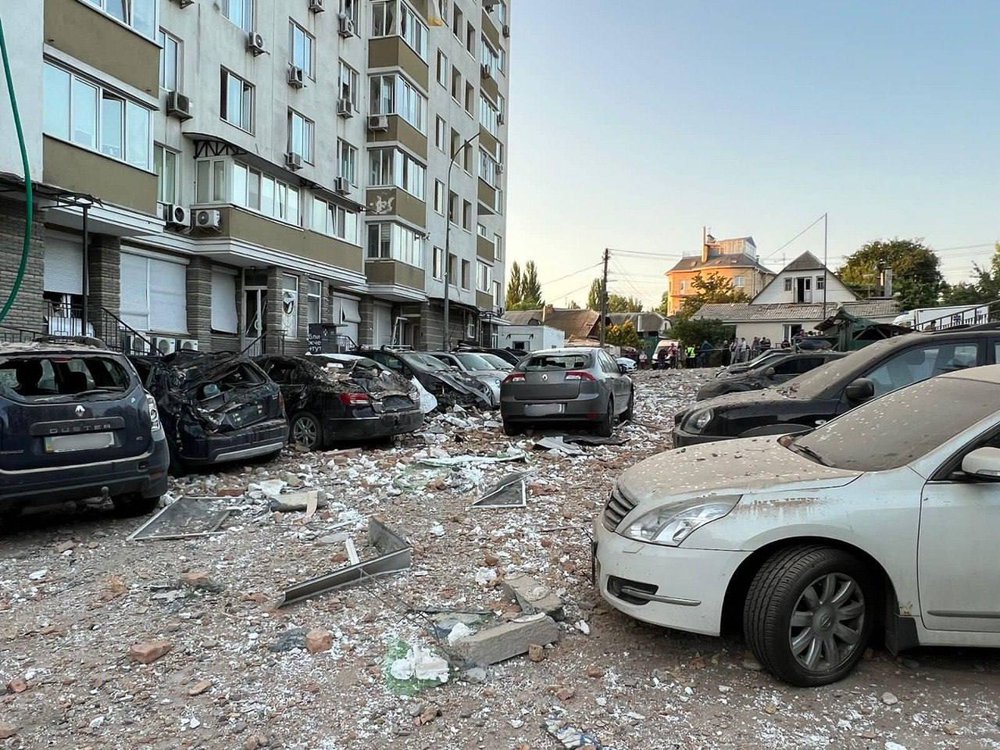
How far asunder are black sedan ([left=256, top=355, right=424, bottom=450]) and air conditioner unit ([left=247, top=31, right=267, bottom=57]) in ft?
44.9

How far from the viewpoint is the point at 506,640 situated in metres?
3.65

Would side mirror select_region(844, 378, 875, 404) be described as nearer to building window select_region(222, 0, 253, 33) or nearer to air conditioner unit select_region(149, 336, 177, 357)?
air conditioner unit select_region(149, 336, 177, 357)

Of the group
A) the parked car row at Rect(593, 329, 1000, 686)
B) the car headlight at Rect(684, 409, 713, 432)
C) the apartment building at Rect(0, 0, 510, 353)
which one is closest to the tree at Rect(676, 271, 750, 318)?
the apartment building at Rect(0, 0, 510, 353)

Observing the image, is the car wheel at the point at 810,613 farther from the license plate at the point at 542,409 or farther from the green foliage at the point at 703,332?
the green foliage at the point at 703,332

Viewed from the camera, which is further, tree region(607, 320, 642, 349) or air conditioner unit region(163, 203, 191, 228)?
tree region(607, 320, 642, 349)

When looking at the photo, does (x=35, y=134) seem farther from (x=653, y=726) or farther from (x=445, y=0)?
(x=445, y=0)

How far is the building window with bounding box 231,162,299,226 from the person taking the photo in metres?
18.7

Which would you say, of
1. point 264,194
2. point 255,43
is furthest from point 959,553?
point 255,43

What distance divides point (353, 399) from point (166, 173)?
11.6 meters

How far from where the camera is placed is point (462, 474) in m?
8.26

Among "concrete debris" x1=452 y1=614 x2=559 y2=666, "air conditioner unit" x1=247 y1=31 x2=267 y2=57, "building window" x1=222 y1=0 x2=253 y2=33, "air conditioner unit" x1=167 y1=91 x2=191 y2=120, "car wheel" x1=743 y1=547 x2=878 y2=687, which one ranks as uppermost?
"building window" x1=222 y1=0 x2=253 y2=33

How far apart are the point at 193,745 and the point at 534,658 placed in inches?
64.6

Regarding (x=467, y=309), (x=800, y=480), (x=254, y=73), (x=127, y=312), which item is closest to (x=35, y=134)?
(x=127, y=312)

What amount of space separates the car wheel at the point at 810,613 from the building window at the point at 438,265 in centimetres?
2884
